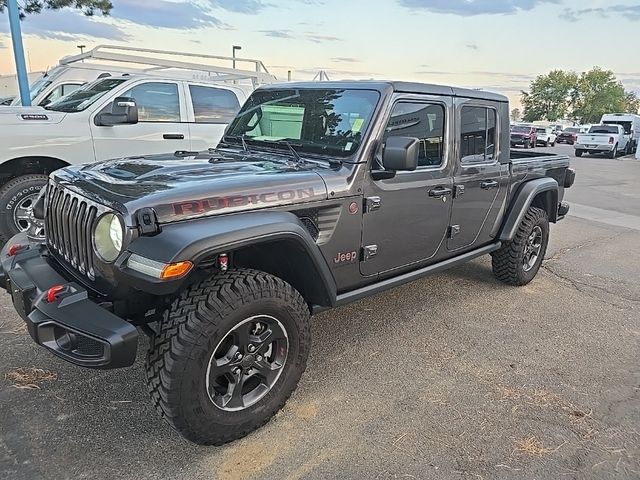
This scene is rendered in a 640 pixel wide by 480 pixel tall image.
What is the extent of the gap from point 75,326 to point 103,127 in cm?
437

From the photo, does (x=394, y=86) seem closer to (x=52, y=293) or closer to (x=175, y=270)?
(x=175, y=270)

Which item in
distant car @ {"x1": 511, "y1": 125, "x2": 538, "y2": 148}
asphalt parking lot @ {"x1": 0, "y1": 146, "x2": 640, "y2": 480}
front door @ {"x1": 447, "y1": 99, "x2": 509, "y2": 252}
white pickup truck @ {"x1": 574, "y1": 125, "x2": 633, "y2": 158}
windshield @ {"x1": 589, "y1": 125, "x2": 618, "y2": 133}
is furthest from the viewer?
distant car @ {"x1": 511, "y1": 125, "x2": 538, "y2": 148}

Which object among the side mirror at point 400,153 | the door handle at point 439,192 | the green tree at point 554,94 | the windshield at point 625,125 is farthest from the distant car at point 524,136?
the green tree at point 554,94

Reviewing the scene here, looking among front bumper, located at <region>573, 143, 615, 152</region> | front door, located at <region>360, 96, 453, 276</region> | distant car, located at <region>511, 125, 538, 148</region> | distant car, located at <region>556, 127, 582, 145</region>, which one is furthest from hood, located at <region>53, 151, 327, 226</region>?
distant car, located at <region>556, 127, 582, 145</region>

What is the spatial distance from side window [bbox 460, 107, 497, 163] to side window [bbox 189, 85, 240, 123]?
3902mm

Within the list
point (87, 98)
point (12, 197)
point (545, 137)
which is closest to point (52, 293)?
point (12, 197)

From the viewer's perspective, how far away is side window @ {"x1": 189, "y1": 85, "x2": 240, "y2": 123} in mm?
6809

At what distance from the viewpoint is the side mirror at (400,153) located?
9.68 ft

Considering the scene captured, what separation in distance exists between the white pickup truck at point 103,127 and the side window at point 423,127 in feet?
11.1

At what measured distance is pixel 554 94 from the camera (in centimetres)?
7831

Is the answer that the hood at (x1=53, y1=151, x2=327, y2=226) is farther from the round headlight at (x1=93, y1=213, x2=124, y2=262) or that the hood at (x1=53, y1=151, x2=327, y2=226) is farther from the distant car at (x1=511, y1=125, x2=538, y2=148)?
the distant car at (x1=511, y1=125, x2=538, y2=148)

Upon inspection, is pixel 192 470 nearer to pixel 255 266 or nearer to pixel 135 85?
pixel 255 266

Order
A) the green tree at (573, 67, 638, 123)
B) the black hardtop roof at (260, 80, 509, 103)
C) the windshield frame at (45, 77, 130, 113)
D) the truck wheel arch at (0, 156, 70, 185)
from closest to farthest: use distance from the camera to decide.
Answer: the black hardtop roof at (260, 80, 509, 103) → the truck wheel arch at (0, 156, 70, 185) → the windshield frame at (45, 77, 130, 113) → the green tree at (573, 67, 638, 123)

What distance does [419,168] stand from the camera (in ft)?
11.8
